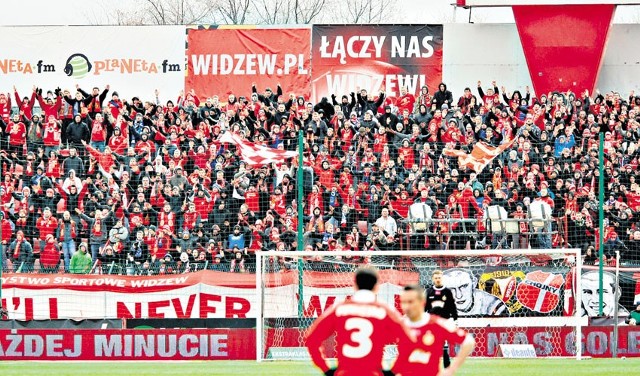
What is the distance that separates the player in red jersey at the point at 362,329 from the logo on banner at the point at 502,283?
545 inches

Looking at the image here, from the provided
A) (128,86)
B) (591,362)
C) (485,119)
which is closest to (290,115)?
(485,119)

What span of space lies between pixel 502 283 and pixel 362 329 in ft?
46.6

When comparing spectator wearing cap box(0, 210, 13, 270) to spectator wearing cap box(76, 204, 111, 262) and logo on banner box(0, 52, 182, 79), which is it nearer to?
spectator wearing cap box(76, 204, 111, 262)

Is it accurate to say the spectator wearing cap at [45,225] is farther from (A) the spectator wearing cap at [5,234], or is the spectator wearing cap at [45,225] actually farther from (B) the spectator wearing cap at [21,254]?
(A) the spectator wearing cap at [5,234]

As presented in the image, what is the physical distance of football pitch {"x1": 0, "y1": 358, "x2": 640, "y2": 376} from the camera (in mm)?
17953

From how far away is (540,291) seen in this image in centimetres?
2264

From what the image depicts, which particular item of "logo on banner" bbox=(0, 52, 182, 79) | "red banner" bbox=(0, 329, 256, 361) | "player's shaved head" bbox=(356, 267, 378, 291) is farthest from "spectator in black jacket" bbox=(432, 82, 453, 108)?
"player's shaved head" bbox=(356, 267, 378, 291)

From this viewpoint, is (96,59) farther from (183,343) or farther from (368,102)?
(183,343)

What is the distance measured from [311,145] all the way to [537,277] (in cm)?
603

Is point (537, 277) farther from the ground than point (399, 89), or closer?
closer

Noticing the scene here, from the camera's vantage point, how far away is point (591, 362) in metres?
19.8

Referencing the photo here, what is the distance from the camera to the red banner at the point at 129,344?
2134 cm

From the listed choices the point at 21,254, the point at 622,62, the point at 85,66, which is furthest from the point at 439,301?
the point at 85,66

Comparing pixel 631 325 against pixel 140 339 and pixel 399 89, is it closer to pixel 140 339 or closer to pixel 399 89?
pixel 140 339
